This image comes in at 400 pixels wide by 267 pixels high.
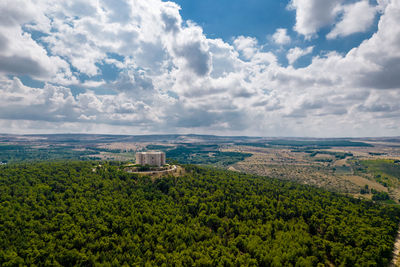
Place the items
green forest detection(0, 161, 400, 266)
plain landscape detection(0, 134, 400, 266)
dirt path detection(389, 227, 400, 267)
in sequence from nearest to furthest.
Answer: green forest detection(0, 161, 400, 266)
plain landscape detection(0, 134, 400, 266)
dirt path detection(389, 227, 400, 267)

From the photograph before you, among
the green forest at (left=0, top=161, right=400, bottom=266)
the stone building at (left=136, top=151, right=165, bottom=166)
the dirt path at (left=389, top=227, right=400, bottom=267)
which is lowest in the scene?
the dirt path at (left=389, top=227, right=400, bottom=267)

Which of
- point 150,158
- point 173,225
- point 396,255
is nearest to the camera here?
point 396,255

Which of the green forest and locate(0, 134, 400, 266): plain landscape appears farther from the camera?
locate(0, 134, 400, 266): plain landscape

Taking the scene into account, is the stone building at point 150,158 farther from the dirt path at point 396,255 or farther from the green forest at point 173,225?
the dirt path at point 396,255

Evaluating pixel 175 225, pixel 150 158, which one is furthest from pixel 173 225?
pixel 150 158

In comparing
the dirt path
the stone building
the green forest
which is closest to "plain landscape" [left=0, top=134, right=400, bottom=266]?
the green forest

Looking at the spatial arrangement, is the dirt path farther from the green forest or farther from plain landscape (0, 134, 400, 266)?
the green forest

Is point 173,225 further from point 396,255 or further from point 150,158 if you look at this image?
point 396,255

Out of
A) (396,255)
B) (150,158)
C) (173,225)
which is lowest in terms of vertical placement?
(396,255)
